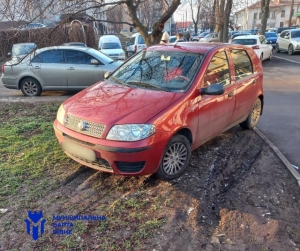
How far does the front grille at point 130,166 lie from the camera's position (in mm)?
3398

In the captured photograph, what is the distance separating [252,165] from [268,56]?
15433 millimetres

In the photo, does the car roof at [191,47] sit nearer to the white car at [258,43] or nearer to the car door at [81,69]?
the car door at [81,69]

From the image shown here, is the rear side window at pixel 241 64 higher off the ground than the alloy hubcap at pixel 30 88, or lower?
higher

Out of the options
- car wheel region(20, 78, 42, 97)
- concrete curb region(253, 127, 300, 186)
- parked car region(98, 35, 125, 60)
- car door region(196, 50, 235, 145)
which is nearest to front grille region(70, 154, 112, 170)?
car door region(196, 50, 235, 145)

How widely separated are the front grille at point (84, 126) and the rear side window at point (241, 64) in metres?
2.68

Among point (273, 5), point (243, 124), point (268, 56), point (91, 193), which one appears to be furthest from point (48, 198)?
point (273, 5)

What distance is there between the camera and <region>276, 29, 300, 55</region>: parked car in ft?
66.7

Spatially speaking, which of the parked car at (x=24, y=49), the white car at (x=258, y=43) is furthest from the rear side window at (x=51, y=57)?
the white car at (x=258, y=43)

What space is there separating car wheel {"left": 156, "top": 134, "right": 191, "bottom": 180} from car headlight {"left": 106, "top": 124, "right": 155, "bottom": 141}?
475 millimetres

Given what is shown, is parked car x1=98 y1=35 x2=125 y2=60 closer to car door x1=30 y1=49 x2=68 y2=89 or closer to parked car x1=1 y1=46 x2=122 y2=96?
parked car x1=1 y1=46 x2=122 y2=96

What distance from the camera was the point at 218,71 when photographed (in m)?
4.44

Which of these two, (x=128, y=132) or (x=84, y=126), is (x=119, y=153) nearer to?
(x=128, y=132)

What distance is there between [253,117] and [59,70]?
6.03 metres

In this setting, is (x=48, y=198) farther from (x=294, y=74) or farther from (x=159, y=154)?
(x=294, y=74)
